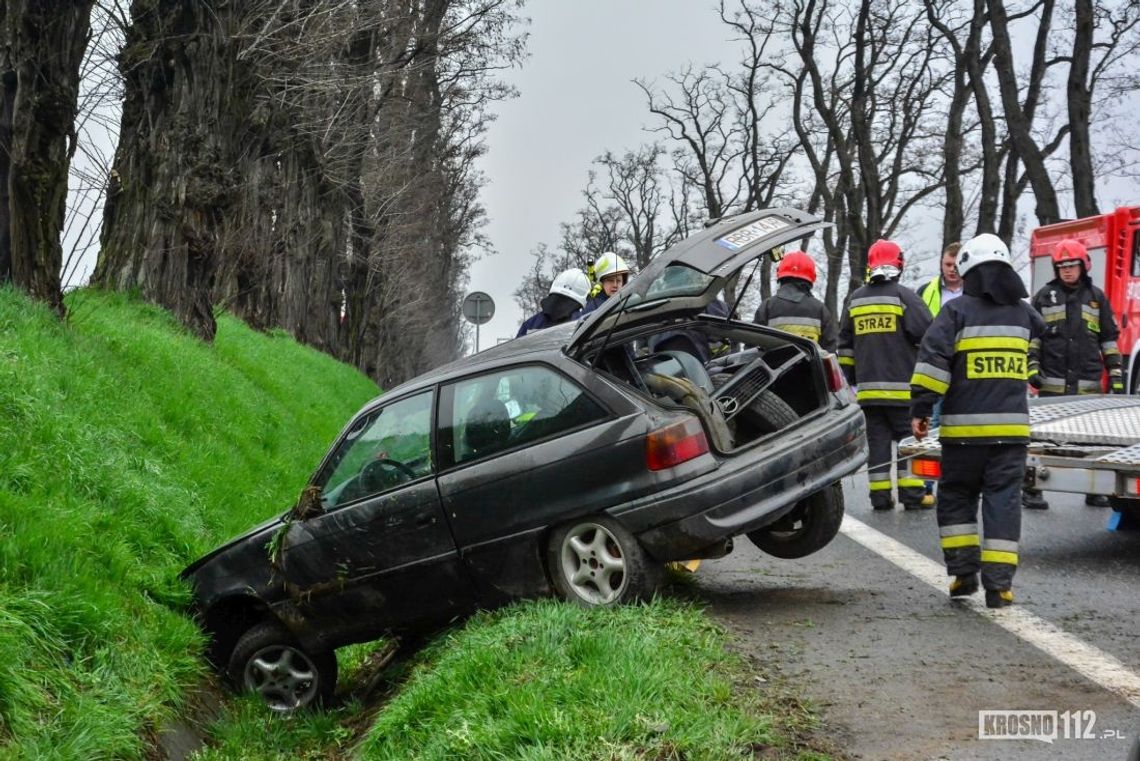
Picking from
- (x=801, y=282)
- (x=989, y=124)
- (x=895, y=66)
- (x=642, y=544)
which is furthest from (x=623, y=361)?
(x=895, y=66)

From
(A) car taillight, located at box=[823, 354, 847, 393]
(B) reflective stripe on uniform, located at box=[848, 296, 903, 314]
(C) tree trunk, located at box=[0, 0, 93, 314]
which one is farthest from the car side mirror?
(B) reflective stripe on uniform, located at box=[848, 296, 903, 314]

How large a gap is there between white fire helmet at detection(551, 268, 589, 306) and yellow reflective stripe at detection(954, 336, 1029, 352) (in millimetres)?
3907

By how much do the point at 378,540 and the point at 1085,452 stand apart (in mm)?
4498

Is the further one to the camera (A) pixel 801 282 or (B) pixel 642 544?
(A) pixel 801 282

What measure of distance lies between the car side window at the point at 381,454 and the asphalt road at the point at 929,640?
67.9 inches

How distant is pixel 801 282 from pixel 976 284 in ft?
13.3

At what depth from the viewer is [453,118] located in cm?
3816

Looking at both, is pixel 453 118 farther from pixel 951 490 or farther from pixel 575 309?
pixel 951 490

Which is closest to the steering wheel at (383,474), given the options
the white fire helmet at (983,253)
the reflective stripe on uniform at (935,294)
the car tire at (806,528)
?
the car tire at (806,528)

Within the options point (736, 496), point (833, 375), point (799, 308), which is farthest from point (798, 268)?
point (736, 496)

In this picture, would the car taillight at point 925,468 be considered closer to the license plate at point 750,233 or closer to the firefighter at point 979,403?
the firefighter at point 979,403

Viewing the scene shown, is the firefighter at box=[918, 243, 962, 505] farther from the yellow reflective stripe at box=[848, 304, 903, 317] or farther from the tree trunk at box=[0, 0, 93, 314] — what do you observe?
the tree trunk at box=[0, 0, 93, 314]

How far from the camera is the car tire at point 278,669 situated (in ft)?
22.7

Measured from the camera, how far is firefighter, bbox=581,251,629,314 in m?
10.3
